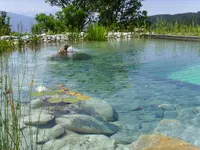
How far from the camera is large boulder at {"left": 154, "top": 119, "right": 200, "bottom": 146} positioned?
2.90 m

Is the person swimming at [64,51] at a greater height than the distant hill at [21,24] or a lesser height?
lesser

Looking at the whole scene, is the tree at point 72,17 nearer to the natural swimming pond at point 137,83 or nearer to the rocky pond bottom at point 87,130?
the natural swimming pond at point 137,83

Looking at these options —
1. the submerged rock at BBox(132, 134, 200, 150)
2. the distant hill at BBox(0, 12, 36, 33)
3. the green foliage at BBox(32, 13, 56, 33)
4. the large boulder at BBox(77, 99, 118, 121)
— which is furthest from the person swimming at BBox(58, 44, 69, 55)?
the green foliage at BBox(32, 13, 56, 33)

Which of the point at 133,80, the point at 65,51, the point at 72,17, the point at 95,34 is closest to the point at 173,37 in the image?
the point at 95,34

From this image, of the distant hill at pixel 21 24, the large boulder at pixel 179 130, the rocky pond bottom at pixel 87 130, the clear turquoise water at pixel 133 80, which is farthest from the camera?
the clear turquoise water at pixel 133 80

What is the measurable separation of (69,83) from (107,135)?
7.57 ft

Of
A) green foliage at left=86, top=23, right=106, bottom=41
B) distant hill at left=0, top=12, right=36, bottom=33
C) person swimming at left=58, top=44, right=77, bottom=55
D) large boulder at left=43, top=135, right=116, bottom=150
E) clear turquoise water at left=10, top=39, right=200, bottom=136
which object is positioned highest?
green foliage at left=86, top=23, right=106, bottom=41

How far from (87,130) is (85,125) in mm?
67

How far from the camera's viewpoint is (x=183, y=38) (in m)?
12.3

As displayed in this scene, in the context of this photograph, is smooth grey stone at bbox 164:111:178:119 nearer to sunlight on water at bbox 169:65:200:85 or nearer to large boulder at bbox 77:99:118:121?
large boulder at bbox 77:99:118:121

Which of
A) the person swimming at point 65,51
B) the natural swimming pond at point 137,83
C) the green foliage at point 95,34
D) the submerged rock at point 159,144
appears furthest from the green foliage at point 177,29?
the submerged rock at point 159,144

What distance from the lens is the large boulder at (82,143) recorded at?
8.60 ft

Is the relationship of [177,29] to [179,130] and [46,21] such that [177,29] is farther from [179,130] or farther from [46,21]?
[179,130]

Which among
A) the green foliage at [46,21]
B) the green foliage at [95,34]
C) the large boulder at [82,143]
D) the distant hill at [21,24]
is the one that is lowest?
the large boulder at [82,143]
